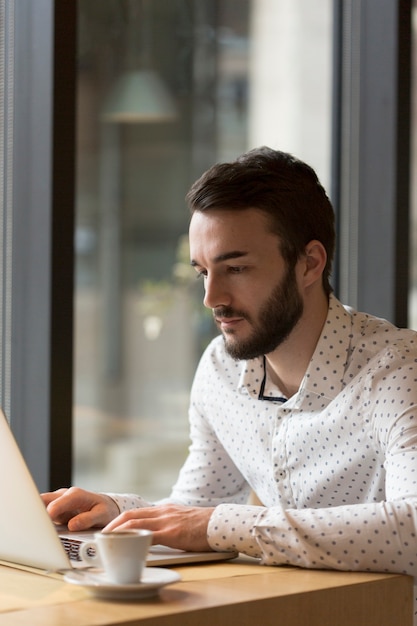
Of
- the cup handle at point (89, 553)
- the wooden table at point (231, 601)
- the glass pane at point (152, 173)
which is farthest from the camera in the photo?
the glass pane at point (152, 173)

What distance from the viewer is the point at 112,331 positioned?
8.24 ft

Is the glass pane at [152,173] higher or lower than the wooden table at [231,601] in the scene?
higher

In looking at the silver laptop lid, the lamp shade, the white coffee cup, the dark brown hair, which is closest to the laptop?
the silver laptop lid

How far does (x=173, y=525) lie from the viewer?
56.6 inches

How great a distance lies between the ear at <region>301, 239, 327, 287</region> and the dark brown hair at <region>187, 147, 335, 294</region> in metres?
0.01

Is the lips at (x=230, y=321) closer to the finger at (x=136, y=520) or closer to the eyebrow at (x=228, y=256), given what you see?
the eyebrow at (x=228, y=256)

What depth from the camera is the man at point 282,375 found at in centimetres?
157

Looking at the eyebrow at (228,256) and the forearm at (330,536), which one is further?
the eyebrow at (228,256)

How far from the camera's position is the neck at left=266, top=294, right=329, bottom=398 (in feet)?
5.90

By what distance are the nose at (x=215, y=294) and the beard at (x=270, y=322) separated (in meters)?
0.02

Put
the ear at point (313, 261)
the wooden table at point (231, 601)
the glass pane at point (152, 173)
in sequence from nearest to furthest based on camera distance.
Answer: the wooden table at point (231, 601) → the ear at point (313, 261) → the glass pane at point (152, 173)

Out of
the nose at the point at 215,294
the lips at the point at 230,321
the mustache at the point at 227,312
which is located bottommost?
the lips at the point at 230,321

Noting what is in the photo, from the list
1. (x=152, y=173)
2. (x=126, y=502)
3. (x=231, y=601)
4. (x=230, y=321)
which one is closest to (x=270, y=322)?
(x=230, y=321)

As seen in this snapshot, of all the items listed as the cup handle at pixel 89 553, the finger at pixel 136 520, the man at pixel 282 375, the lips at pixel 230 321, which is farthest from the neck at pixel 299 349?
the cup handle at pixel 89 553
